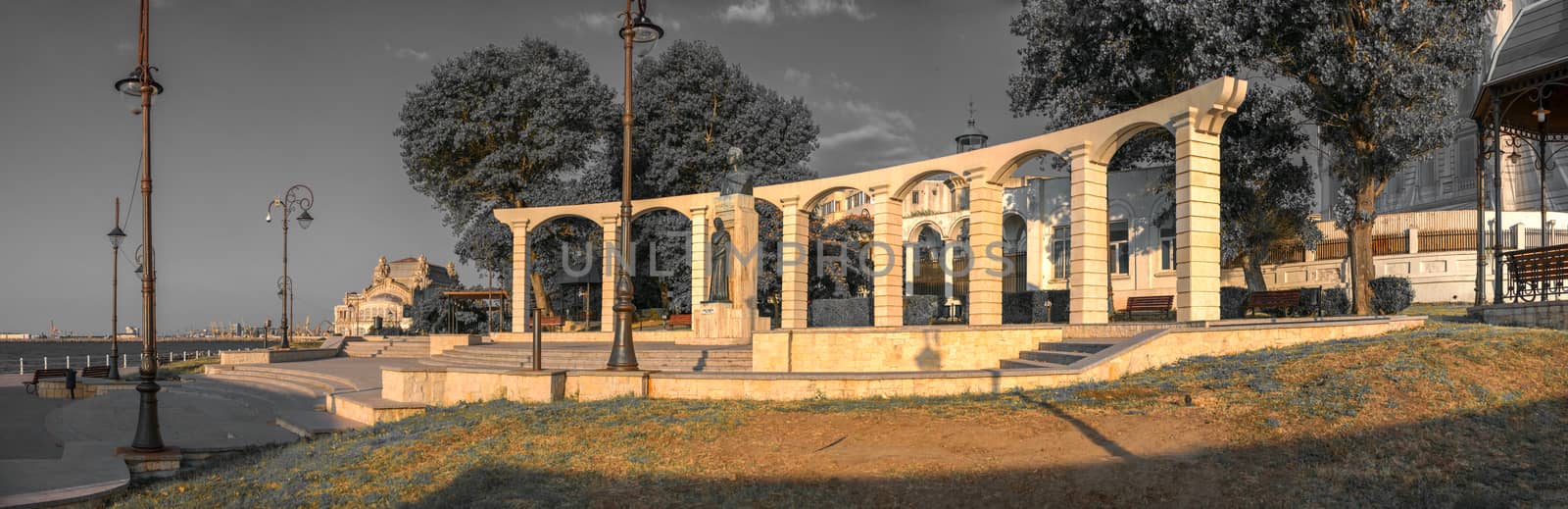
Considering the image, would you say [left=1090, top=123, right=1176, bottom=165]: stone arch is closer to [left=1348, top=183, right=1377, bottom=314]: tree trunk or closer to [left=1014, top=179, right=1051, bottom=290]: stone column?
[left=1348, top=183, right=1377, bottom=314]: tree trunk

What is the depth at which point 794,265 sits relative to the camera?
23.6m

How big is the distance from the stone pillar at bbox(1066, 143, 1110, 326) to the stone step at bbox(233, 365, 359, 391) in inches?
571

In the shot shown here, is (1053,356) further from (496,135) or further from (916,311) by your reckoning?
(496,135)

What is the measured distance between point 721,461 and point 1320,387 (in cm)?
650

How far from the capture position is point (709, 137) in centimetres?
3591

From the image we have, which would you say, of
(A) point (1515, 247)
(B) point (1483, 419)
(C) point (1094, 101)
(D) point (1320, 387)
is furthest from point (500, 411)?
(A) point (1515, 247)

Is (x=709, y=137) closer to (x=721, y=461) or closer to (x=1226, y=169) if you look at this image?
(x=1226, y=169)

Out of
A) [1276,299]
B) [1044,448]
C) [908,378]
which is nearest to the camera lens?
[1044,448]

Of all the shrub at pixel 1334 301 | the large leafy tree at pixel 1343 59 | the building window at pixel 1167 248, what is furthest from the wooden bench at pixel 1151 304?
the building window at pixel 1167 248

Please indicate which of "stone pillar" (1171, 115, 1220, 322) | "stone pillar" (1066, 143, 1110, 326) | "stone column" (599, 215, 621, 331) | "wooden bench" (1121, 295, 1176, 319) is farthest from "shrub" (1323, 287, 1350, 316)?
"stone column" (599, 215, 621, 331)

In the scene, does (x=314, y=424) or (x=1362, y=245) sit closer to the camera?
(x=314, y=424)

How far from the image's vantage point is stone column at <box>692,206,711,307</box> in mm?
25703

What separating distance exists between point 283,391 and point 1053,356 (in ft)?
57.1

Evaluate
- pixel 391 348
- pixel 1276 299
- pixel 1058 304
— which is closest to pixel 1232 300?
pixel 1276 299
